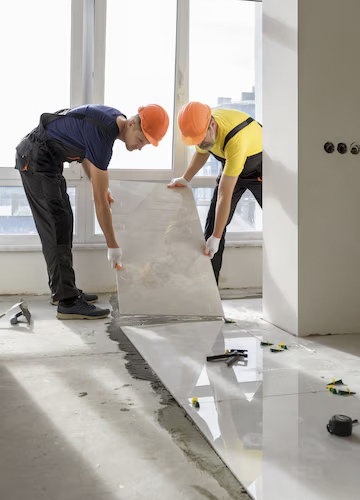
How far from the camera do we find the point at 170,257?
3.46 meters

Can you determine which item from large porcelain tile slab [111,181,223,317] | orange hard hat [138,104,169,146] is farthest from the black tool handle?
orange hard hat [138,104,169,146]

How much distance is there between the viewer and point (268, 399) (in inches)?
80.3

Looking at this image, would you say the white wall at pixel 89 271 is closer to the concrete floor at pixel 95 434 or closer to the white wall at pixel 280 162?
the white wall at pixel 280 162

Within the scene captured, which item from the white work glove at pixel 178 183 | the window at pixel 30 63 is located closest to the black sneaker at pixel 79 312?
the white work glove at pixel 178 183

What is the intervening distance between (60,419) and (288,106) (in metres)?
2.00

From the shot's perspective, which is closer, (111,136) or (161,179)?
(111,136)

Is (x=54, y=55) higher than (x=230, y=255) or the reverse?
higher

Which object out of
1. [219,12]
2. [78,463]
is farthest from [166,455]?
[219,12]

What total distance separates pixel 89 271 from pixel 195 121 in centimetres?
156

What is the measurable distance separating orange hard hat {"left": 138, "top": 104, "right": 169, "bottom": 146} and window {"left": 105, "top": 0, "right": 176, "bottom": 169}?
118cm

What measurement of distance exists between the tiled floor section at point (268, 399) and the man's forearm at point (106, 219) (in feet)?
1.74

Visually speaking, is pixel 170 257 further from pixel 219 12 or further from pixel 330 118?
pixel 219 12

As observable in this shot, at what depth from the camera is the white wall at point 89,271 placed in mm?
4098

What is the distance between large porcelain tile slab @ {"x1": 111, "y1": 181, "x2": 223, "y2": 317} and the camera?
3287 mm
